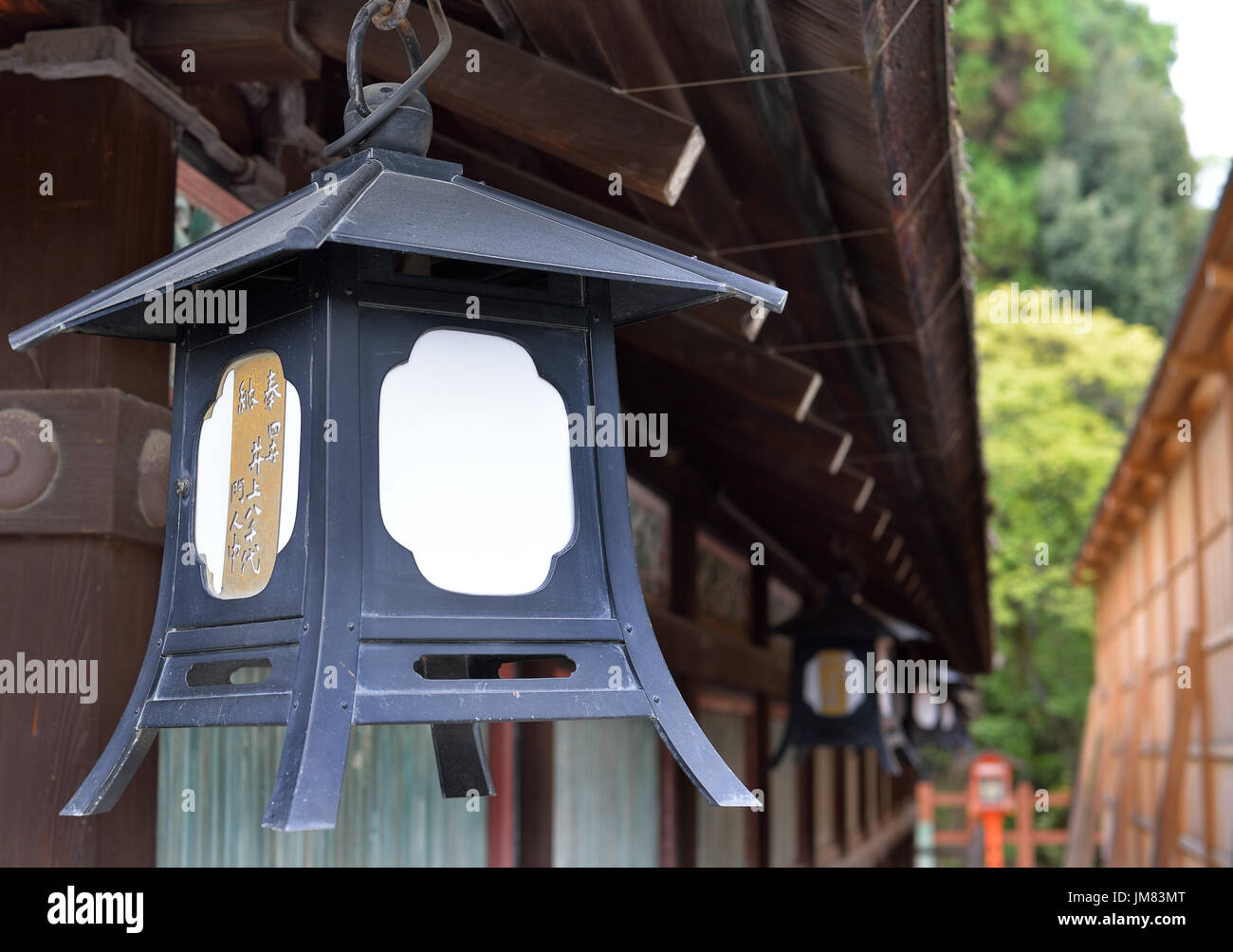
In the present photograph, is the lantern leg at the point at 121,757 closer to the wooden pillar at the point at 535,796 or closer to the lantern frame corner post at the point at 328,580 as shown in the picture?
the lantern frame corner post at the point at 328,580

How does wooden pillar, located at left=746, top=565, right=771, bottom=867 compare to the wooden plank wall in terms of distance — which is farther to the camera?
the wooden plank wall

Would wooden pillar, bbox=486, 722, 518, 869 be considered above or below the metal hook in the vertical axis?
below

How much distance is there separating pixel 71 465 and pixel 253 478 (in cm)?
67

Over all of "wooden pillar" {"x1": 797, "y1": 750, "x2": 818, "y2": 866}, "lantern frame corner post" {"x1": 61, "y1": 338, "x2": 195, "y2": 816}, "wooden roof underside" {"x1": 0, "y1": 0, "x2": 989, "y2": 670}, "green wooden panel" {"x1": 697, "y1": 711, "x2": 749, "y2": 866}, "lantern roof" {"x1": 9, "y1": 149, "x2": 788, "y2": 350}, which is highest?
"wooden roof underside" {"x1": 0, "y1": 0, "x2": 989, "y2": 670}

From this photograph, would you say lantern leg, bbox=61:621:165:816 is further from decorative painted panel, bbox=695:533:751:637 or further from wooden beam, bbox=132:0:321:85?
decorative painted panel, bbox=695:533:751:637

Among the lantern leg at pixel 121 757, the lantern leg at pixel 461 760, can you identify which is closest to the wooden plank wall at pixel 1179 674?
the lantern leg at pixel 461 760

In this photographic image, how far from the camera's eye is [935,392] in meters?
4.77

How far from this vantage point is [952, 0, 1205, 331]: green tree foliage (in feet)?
111

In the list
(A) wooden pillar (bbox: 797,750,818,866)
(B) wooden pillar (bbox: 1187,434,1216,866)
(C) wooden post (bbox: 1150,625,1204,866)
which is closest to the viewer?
(C) wooden post (bbox: 1150,625,1204,866)

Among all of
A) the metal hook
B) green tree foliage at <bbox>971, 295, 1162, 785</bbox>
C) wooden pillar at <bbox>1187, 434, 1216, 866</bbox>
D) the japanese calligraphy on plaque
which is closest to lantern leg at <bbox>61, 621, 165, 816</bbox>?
the japanese calligraphy on plaque

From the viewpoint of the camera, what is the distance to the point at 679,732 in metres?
2.10

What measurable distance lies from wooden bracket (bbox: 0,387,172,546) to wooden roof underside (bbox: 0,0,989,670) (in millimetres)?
785
